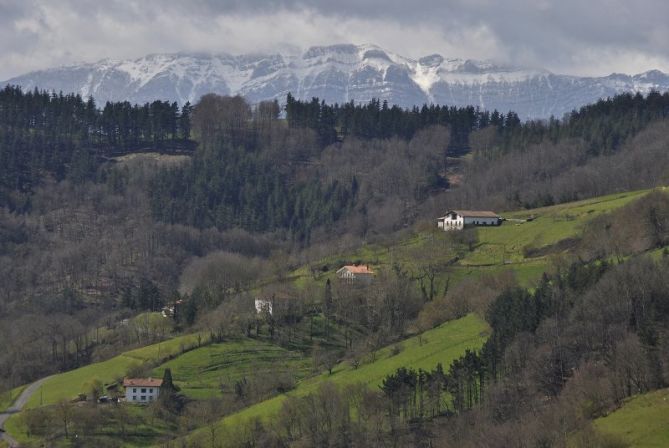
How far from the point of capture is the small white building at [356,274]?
116 m

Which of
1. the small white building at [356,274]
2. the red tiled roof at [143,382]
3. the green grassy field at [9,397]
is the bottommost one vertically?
the green grassy field at [9,397]

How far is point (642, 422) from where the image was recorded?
2367 inches

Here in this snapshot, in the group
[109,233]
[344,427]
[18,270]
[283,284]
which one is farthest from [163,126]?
[344,427]

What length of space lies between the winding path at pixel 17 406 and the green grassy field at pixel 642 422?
45811 millimetres

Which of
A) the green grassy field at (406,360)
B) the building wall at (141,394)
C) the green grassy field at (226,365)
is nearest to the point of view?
the green grassy field at (406,360)

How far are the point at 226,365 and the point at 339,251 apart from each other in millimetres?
41974

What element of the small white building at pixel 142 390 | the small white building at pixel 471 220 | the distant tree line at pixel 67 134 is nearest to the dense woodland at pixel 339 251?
the distant tree line at pixel 67 134

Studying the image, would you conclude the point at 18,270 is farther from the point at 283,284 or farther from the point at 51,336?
the point at 283,284

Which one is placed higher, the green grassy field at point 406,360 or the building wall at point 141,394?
the green grassy field at point 406,360

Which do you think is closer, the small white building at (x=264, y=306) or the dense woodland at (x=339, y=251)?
the dense woodland at (x=339, y=251)

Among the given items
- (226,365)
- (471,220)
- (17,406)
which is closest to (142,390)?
(226,365)

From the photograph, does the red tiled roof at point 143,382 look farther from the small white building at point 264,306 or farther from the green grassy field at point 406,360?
the small white building at point 264,306

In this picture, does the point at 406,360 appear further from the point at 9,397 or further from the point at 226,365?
the point at 9,397

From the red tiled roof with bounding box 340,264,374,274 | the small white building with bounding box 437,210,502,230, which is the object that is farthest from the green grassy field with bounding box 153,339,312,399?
the small white building with bounding box 437,210,502,230
